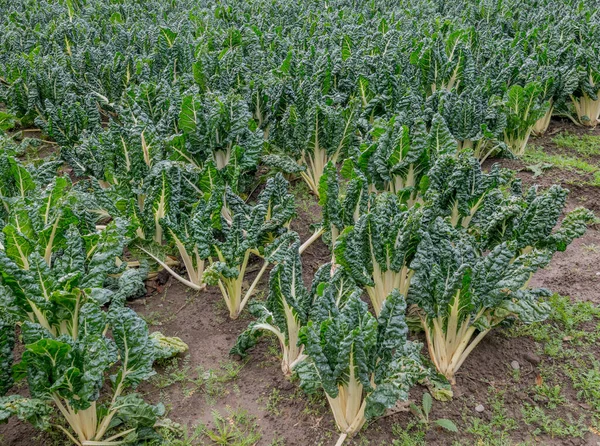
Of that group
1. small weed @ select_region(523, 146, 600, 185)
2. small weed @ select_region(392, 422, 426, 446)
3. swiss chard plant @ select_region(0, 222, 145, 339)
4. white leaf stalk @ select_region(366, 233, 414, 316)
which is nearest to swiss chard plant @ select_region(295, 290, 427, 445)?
small weed @ select_region(392, 422, 426, 446)

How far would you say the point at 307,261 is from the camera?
434 centimetres

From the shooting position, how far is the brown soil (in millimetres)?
2988

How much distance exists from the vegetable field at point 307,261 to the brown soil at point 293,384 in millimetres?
13

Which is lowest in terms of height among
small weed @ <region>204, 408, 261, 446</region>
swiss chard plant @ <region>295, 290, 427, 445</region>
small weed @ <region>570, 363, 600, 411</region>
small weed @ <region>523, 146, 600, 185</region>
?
small weed @ <region>523, 146, 600, 185</region>

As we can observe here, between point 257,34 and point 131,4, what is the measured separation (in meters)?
3.84

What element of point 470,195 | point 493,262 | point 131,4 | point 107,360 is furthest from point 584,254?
point 131,4

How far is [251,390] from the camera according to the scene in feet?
10.8

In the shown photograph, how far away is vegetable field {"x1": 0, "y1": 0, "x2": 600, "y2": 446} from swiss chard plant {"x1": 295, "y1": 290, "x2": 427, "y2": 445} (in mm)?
12

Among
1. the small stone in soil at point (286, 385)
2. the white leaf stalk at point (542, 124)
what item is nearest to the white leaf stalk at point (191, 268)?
the small stone in soil at point (286, 385)

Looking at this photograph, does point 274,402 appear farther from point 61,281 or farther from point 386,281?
point 61,281

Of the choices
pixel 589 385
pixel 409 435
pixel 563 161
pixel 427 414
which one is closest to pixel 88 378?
pixel 409 435

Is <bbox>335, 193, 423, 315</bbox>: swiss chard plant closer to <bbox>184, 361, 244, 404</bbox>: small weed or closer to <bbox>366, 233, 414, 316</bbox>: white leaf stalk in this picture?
<bbox>366, 233, 414, 316</bbox>: white leaf stalk

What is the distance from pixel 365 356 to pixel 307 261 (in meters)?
1.75

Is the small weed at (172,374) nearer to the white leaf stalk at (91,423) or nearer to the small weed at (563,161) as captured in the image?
the white leaf stalk at (91,423)
